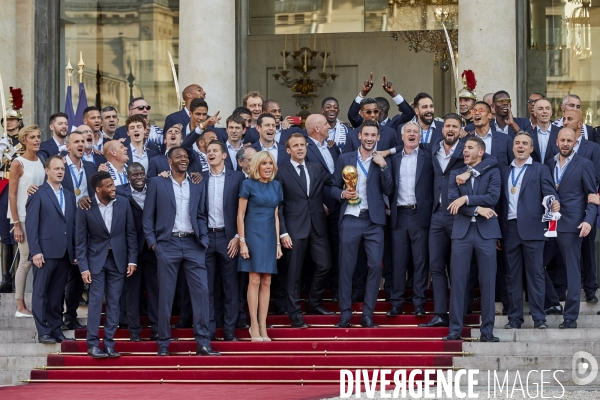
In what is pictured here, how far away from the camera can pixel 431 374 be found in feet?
44.1

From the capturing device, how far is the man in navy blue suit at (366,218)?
48.1 ft

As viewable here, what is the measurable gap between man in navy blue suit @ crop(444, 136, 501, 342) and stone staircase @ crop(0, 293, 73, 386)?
432 centimetres

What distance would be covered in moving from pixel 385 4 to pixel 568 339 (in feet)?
35.1

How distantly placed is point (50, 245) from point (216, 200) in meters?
1.87

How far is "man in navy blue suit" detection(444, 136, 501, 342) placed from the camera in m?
14.0

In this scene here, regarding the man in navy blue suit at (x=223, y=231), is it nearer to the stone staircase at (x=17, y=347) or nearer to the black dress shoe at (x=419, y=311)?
the stone staircase at (x=17, y=347)

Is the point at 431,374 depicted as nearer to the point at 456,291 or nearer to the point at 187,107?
the point at 456,291

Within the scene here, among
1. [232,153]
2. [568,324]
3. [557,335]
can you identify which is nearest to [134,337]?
[232,153]

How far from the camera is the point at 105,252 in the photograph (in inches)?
566

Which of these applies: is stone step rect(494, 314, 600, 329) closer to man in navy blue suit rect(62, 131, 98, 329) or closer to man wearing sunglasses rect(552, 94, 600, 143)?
man wearing sunglasses rect(552, 94, 600, 143)

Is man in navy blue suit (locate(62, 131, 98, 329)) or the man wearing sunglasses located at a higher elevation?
the man wearing sunglasses

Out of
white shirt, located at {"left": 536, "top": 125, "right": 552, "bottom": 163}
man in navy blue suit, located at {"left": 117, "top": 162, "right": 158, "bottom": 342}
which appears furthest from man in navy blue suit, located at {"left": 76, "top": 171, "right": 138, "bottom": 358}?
white shirt, located at {"left": 536, "top": 125, "right": 552, "bottom": 163}

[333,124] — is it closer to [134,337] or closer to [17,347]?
[134,337]

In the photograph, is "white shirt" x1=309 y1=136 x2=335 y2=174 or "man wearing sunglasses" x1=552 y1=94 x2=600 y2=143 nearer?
"man wearing sunglasses" x1=552 y1=94 x2=600 y2=143
